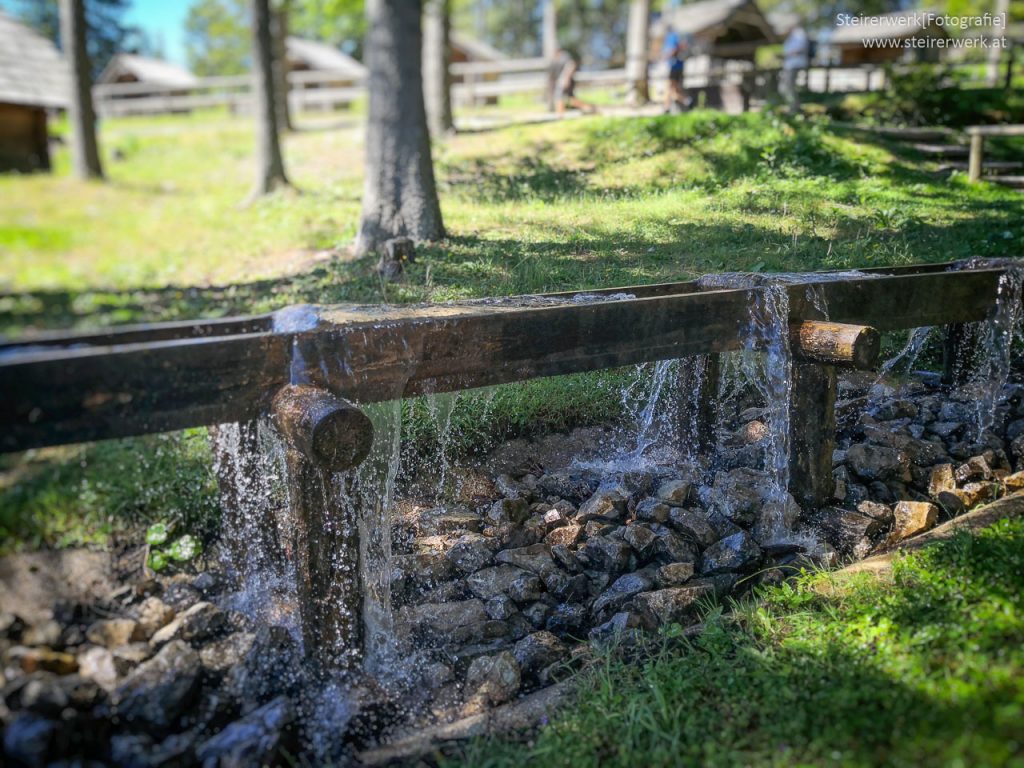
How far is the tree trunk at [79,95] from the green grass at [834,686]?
8.19 ft

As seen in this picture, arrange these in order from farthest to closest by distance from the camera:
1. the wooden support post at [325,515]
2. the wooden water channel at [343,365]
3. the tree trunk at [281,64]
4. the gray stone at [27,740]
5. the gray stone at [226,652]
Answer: the tree trunk at [281,64] → the gray stone at [226,652] → the wooden support post at [325,515] → the wooden water channel at [343,365] → the gray stone at [27,740]

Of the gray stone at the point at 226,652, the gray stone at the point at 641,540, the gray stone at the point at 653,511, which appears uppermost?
the gray stone at the point at 653,511

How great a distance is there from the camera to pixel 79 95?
2656 millimetres

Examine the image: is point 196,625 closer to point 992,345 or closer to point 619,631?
point 619,631

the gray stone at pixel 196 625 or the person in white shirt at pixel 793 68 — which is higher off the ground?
the person in white shirt at pixel 793 68

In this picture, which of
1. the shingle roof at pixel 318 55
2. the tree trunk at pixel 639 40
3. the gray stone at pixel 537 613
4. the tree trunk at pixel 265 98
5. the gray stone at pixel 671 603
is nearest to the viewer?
the gray stone at pixel 671 603

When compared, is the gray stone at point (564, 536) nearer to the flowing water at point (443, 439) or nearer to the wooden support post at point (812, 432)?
the flowing water at point (443, 439)

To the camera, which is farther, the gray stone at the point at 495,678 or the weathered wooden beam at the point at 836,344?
the weathered wooden beam at the point at 836,344

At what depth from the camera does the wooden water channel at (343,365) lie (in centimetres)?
274

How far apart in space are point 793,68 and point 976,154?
18.3 feet

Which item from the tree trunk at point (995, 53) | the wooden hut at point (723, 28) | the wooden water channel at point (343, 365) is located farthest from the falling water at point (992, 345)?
the wooden hut at point (723, 28)

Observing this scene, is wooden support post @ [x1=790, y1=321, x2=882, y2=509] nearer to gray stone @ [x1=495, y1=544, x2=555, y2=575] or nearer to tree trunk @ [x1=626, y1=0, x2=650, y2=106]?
gray stone @ [x1=495, y1=544, x2=555, y2=575]

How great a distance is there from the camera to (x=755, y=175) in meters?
6.99

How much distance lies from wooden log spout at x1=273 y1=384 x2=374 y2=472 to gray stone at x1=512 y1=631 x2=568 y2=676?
1296 mm
